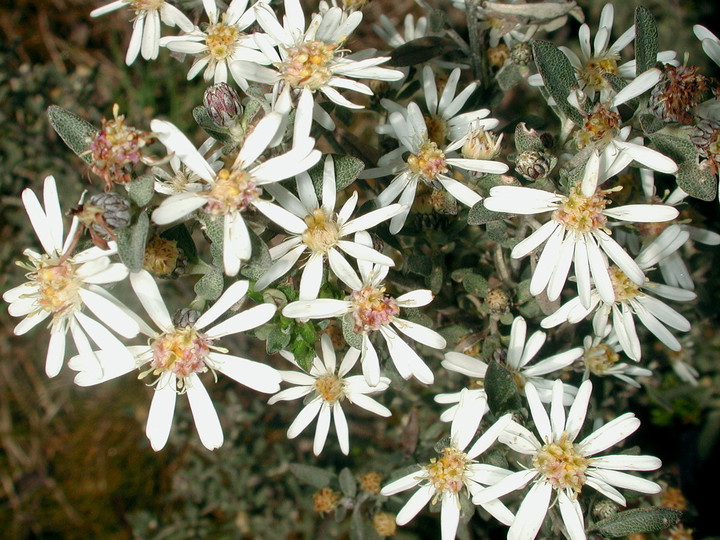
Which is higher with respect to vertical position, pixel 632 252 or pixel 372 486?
pixel 632 252

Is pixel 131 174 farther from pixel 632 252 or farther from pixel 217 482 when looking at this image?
pixel 217 482

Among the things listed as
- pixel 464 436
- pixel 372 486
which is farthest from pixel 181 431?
pixel 464 436

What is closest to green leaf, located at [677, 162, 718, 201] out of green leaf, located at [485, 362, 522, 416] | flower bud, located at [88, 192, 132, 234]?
green leaf, located at [485, 362, 522, 416]

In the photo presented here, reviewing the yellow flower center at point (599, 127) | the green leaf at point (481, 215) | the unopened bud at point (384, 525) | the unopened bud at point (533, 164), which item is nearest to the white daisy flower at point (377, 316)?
the green leaf at point (481, 215)

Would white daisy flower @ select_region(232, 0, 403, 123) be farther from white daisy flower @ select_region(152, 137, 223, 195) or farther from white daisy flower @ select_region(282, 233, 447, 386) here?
white daisy flower @ select_region(282, 233, 447, 386)

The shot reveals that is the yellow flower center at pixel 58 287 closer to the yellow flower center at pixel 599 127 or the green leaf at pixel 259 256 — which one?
the green leaf at pixel 259 256
